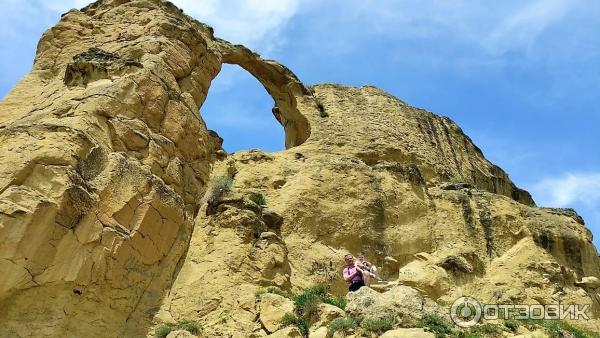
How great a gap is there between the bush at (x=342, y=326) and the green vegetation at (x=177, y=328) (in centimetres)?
290

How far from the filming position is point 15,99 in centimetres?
1953

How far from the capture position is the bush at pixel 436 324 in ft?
45.2

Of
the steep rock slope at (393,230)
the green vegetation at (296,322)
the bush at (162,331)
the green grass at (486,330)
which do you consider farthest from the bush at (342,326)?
the bush at (162,331)

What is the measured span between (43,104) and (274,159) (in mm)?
6724

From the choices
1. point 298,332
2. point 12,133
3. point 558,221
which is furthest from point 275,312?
point 558,221

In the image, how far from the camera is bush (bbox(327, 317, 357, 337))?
45.5 ft

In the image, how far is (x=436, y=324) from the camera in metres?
14.1

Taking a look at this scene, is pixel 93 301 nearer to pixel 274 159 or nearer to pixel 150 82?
pixel 150 82

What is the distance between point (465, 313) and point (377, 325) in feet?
9.87

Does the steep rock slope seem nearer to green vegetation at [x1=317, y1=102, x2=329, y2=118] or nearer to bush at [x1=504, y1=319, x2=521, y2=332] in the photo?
green vegetation at [x1=317, y1=102, x2=329, y2=118]

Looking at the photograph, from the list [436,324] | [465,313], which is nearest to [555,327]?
[465,313]

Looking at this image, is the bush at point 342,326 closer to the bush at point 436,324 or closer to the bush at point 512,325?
the bush at point 436,324

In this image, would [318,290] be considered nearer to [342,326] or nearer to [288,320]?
[288,320]

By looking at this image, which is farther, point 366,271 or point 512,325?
point 366,271
